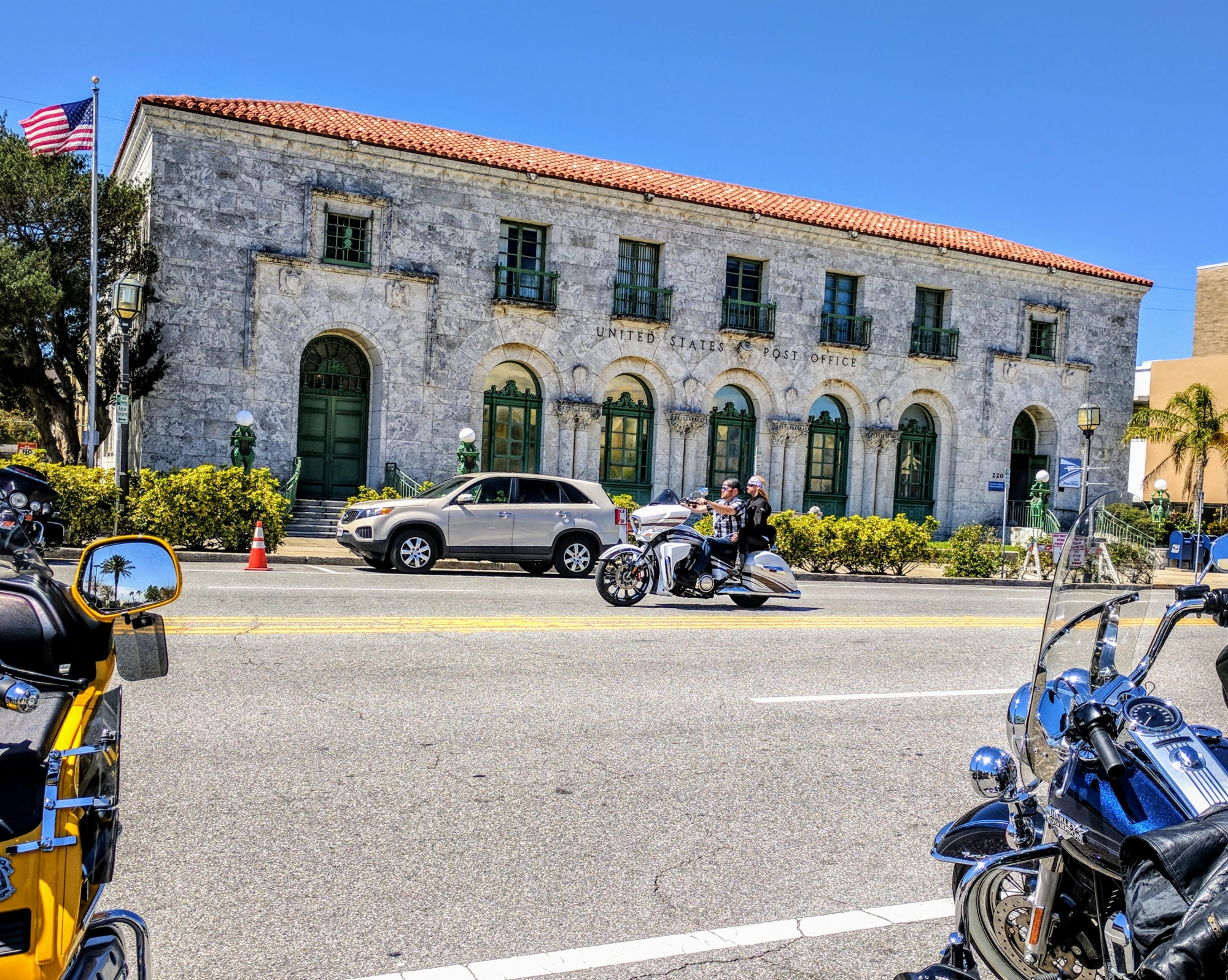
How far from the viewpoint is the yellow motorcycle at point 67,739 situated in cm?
186

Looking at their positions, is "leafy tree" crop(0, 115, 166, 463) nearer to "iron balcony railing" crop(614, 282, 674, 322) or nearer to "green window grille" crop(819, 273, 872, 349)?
"iron balcony railing" crop(614, 282, 674, 322)

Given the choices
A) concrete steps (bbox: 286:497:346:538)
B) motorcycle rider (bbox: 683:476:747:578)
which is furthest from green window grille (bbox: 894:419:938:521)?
motorcycle rider (bbox: 683:476:747:578)

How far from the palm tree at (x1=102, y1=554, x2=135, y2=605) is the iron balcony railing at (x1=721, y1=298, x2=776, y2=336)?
27417 mm

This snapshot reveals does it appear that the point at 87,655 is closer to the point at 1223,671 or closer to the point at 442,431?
the point at 1223,671

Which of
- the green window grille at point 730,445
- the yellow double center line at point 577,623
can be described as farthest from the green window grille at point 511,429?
the yellow double center line at point 577,623

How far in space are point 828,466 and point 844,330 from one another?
3997 mm

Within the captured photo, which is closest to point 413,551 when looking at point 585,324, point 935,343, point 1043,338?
point 585,324

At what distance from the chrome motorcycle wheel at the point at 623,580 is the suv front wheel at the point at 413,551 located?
486 centimetres

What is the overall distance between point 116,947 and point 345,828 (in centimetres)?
254

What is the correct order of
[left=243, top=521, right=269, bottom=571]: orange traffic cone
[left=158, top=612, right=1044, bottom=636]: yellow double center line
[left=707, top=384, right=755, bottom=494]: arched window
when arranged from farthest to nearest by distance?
[left=707, top=384, right=755, bottom=494]: arched window
[left=243, top=521, right=269, bottom=571]: orange traffic cone
[left=158, top=612, right=1044, bottom=636]: yellow double center line

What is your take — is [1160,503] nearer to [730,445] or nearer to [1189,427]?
[1189,427]

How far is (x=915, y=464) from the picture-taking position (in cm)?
3284

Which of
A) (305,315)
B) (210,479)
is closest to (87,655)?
(210,479)

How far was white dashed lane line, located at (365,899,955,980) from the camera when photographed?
3449 millimetres
